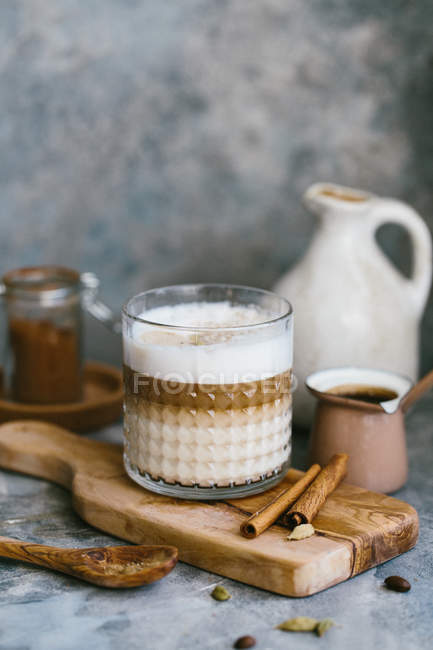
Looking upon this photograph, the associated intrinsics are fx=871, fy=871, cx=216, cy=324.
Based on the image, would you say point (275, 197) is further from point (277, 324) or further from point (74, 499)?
point (74, 499)

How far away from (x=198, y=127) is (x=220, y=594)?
111cm

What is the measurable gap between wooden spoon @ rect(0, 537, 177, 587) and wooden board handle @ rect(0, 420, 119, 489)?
0.71 ft

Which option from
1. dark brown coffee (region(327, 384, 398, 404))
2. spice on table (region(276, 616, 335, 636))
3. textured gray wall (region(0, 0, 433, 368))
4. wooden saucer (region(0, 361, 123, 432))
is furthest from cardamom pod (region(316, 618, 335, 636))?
textured gray wall (region(0, 0, 433, 368))

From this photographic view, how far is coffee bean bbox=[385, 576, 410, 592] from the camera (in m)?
1.04

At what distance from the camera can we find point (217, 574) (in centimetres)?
108

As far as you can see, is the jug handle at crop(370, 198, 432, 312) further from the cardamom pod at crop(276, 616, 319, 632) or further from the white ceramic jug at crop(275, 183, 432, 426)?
the cardamom pod at crop(276, 616, 319, 632)

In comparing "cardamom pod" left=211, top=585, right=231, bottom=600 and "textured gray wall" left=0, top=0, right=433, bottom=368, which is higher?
"textured gray wall" left=0, top=0, right=433, bottom=368

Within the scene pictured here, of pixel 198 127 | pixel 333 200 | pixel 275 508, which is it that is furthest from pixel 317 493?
pixel 198 127

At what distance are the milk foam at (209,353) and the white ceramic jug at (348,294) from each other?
288 millimetres

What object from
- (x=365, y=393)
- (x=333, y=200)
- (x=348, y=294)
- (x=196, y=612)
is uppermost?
(x=333, y=200)

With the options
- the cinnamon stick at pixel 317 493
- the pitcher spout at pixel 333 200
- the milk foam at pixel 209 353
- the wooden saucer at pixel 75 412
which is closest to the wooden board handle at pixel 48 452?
the wooden saucer at pixel 75 412

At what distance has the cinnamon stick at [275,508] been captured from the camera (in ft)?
3.53

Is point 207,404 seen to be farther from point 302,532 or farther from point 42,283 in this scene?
point 42,283

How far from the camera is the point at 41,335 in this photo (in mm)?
1590
